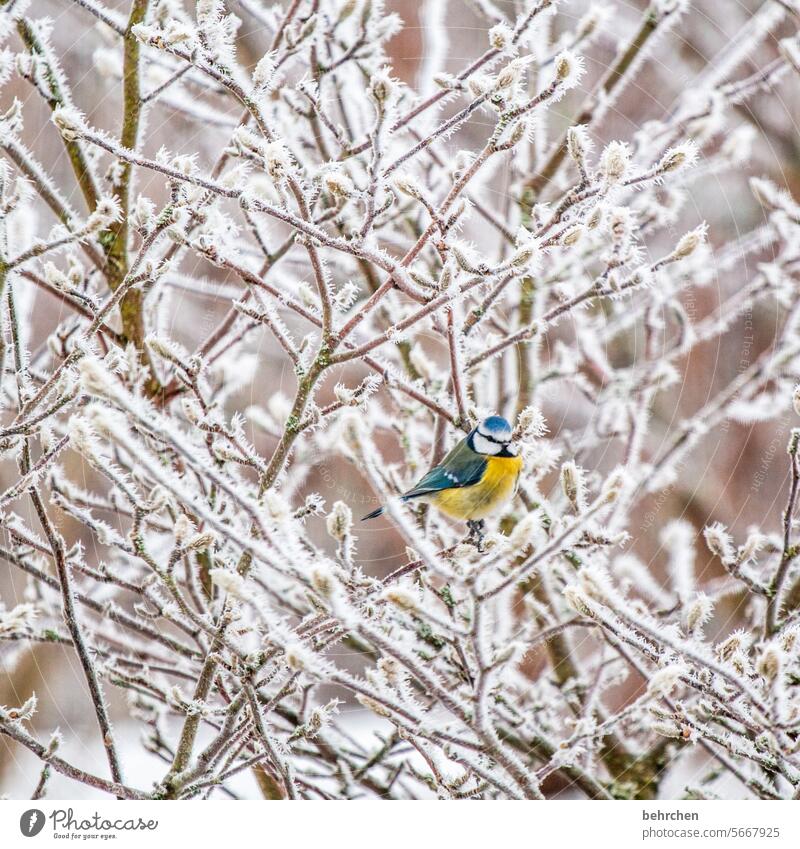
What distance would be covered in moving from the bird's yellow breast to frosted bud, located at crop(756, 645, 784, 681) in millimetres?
285

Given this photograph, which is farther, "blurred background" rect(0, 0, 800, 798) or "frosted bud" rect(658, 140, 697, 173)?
"blurred background" rect(0, 0, 800, 798)

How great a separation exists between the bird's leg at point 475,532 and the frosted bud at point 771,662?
0.26 metres

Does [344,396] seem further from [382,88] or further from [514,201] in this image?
[514,201]

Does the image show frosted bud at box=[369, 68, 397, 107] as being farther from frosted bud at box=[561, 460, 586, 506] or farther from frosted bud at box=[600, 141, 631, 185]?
frosted bud at box=[561, 460, 586, 506]

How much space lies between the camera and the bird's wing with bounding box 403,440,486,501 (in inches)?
31.0

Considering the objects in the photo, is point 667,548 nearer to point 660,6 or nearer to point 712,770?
point 712,770

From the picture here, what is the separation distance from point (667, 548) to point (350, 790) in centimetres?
56

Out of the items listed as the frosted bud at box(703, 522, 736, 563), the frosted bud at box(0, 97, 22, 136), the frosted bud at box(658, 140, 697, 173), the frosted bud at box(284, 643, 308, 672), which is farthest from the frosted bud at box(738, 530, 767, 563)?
the frosted bud at box(0, 97, 22, 136)

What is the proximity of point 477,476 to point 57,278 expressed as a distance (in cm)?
47

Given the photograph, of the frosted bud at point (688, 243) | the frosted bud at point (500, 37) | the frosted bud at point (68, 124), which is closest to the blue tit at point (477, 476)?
the frosted bud at point (688, 243)

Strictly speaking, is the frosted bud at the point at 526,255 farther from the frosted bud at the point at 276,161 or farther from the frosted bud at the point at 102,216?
the frosted bud at the point at 102,216

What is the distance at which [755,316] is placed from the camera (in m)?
1.21

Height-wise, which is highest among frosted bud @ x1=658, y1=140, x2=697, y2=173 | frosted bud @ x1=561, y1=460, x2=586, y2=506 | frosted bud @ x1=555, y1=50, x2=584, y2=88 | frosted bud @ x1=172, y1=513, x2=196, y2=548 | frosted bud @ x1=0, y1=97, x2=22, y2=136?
frosted bud @ x1=0, y1=97, x2=22, y2=136
